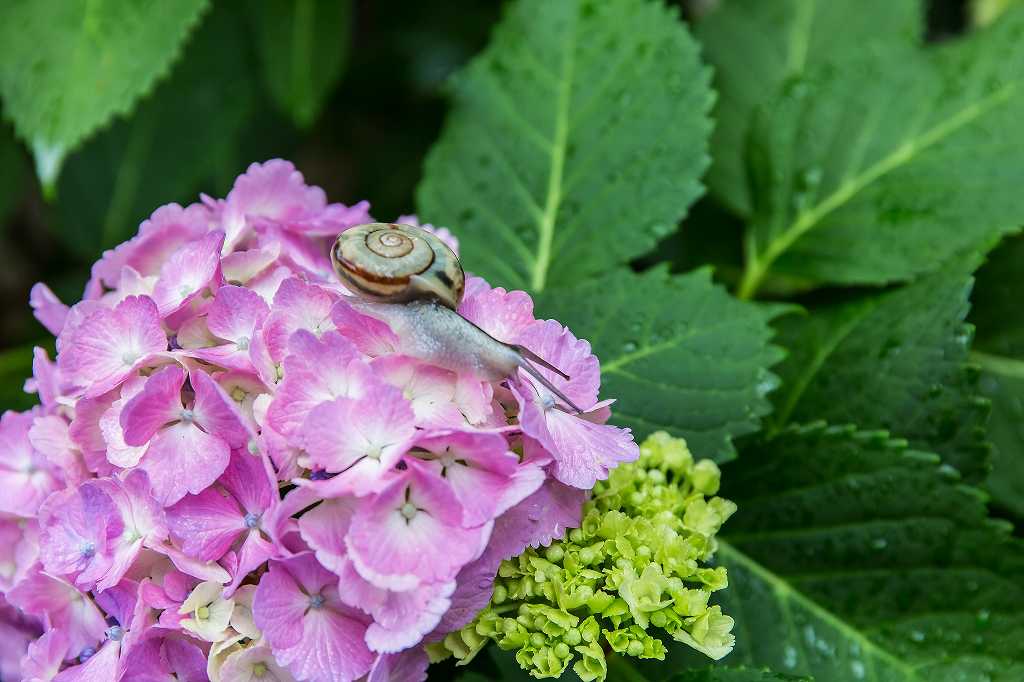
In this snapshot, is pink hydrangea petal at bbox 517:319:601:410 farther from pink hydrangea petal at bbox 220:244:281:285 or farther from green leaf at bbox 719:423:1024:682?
green leaf at bbox 719:423:1024:682

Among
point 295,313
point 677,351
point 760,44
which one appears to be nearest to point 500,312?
point 295,313

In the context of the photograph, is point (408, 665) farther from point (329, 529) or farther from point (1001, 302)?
Result: point (1001, 302)

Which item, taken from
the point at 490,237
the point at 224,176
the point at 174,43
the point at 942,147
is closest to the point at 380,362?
the point at 490,237

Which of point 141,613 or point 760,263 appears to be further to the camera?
point 760,263

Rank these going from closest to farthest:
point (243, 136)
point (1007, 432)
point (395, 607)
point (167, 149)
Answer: point (395, 607) → point (1007, 432) → point (167, 149) → point (243, 136)

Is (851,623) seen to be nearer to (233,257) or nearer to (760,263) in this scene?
(760,263)

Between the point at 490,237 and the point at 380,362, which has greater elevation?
the point at 380,362
